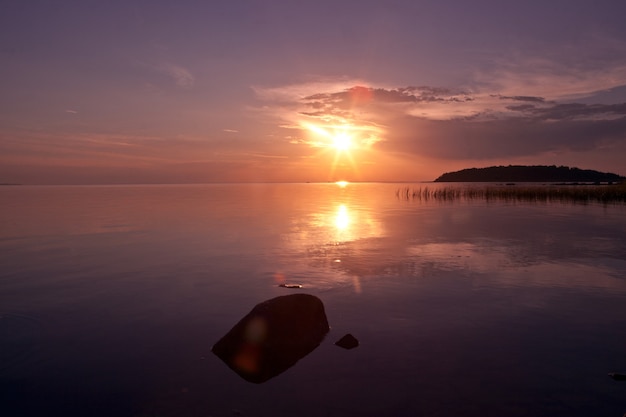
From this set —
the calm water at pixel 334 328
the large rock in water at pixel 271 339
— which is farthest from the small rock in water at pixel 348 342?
the large rock in water at pixel 271 339

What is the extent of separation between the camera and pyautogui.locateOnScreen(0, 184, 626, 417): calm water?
8.38 meters

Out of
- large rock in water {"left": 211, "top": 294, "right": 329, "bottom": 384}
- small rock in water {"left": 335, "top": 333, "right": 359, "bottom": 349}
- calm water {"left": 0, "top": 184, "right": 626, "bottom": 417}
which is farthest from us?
small rock in water {"left": 335, "top": 333, "right": 359, "bottom": 349}

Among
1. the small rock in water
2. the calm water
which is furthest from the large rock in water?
the small rock in water

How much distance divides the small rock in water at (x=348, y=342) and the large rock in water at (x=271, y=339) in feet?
1.91

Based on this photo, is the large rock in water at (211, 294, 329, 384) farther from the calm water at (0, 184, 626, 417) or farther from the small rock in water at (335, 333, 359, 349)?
the small rock in water at (335, 333, 359, 349)

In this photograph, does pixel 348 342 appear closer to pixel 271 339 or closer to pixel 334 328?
pixel 334 328

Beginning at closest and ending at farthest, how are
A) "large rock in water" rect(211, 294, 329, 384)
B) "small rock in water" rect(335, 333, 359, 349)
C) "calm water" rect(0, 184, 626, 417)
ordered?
"calm water" rect(0, 184, 626, 417) → "large rock in water" rect(211, 294, 329, 384) → "small rock in water" rect(335, 333, 359, 349)

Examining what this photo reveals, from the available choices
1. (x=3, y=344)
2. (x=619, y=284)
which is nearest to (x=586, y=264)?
(x=619, y=284)

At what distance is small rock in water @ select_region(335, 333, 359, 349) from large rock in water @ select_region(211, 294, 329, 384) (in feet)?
1.91

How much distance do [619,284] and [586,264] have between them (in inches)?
165

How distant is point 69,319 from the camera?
1316 centimetres

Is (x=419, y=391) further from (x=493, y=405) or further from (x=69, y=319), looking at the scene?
(x=69, y=319)

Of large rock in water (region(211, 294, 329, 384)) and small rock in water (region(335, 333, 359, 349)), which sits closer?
large rock in water (region(211, 294, 329, 384))

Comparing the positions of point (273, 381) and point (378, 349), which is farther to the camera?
point (378, 349)
